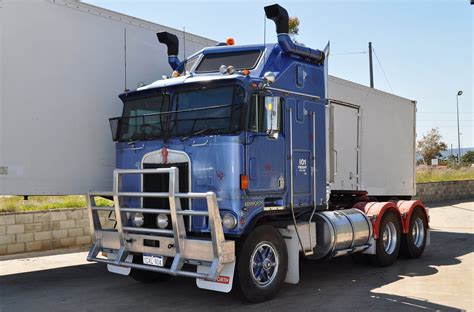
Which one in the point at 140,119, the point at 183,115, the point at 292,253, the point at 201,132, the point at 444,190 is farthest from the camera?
the point at 444,190

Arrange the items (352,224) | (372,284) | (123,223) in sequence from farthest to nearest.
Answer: (352,224) → (372,284) → (123,223)

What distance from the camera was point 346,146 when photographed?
1047 cm

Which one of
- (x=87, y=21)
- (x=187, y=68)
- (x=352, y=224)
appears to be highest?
(x=87, y=21)

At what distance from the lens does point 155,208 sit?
279 inches

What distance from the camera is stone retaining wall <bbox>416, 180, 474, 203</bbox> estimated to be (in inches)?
992

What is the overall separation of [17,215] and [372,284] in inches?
269

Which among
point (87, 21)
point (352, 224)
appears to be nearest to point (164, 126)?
point (87, 21)

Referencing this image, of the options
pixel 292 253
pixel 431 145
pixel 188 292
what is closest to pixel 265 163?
pixel 292 253

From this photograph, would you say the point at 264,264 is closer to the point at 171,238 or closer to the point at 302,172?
the point at 171,238

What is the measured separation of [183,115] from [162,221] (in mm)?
1471

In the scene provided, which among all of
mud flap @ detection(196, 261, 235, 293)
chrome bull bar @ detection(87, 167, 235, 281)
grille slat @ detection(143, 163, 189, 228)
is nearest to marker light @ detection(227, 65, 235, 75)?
grille slat @ detection(143, 163, 189, 228)

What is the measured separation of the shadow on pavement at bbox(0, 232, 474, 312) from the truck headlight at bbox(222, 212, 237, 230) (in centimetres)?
105

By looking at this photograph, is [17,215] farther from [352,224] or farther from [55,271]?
[352,224]

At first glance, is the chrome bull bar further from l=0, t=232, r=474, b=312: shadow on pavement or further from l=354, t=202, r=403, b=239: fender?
l=354, t=202, r=403, b=239: fender
